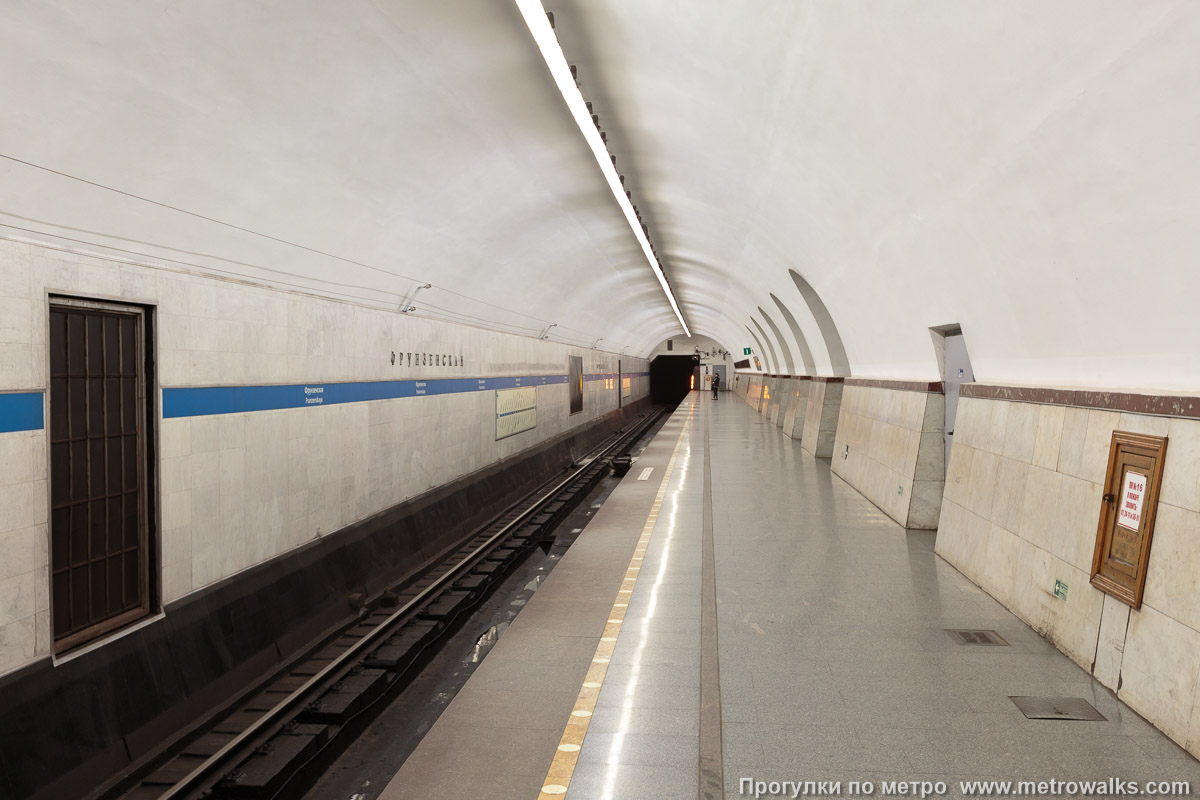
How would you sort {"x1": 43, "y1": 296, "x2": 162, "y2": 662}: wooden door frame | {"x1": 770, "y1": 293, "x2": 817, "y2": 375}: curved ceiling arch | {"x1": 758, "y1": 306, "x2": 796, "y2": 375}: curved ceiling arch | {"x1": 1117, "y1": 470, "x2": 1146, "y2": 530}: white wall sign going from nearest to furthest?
{"x1": 1117, "y1": 470, "x2": 1146, "y2": 530}: white wall sign
{"x1": 43, "y1": 296, "x2": 162, "y2": 662}: wooden door frame
{"x1": 770, "y1": 293, "x2": 817, "y2": 375}: curved ceiling arch
{"x1": 758, "y1": 306, "x2": 796, "y2": 375}: curved ceiling arch

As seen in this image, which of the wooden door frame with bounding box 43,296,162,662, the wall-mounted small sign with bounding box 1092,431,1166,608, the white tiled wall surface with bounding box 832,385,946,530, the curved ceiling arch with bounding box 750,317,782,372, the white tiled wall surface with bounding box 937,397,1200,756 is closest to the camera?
the white tiled wall surface with bounding box 937,397,1200,756

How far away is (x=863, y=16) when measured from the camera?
4281mm

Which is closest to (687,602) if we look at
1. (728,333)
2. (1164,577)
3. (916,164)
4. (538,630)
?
(538,630)

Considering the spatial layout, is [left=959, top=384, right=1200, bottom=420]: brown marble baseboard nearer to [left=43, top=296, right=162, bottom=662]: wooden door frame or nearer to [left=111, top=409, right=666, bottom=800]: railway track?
[left=111, top=409, right=666, bottom=800]: railway track

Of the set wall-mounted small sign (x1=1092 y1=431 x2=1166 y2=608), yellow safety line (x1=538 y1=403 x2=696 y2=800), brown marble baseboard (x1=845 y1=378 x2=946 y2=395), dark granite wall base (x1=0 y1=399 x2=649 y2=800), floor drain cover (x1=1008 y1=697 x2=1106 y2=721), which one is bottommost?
dark granite wall base (x1=0 y1=399 x2=649 y2=800)

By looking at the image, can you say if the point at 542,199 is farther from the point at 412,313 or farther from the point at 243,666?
the point at 243,666

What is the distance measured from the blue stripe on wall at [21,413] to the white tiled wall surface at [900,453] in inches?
293

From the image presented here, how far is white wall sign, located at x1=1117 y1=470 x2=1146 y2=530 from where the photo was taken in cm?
396

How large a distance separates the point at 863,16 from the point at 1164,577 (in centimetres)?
318

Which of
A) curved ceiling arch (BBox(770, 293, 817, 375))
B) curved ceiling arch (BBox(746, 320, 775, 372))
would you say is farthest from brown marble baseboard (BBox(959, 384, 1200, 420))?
curved ceiling arch (BBox(746, 320, 775, 372))

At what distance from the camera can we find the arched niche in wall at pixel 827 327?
42.3ft

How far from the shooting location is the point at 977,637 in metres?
4.78

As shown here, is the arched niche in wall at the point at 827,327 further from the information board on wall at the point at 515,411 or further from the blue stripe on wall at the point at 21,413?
the blue stripe on wall at the point at 21,413

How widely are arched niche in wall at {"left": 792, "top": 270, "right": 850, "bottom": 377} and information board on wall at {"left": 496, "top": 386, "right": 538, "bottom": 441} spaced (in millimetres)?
5322
